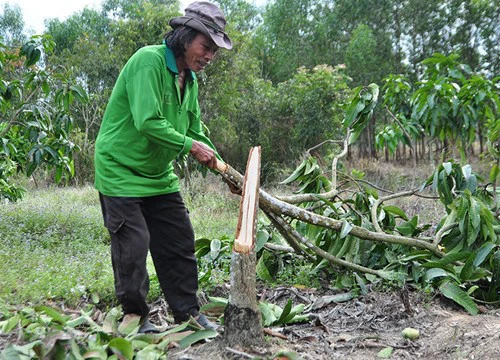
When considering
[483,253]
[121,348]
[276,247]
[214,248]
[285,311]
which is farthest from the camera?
[276,247]

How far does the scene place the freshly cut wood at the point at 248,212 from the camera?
2748 mm

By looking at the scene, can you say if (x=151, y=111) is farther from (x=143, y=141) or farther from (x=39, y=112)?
(x=39, y=112)

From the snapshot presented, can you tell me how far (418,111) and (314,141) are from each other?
330 inches

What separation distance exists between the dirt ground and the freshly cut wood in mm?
475

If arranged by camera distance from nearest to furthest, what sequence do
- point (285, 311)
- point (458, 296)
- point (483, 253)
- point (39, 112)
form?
point (285, 311)
point (458, 296)
point (483, 253)
point (39, 112)

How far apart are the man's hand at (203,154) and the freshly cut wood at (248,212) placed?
198mm

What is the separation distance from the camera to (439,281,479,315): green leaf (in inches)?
139

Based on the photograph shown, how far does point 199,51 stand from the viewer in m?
2.95

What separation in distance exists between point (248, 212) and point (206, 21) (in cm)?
100

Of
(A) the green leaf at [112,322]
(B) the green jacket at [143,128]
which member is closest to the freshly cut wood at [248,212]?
(B) the green jacket at [143,128]

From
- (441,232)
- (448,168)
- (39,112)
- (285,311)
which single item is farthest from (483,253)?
(39,112)

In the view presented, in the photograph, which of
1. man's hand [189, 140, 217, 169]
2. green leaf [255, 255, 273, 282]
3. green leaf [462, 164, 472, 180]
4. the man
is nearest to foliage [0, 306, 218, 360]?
the man

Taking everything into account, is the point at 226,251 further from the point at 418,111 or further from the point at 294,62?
the point at 294,62

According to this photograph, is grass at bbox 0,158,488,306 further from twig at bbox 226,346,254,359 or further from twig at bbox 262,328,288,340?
twig at bbox 226,346,254,359
